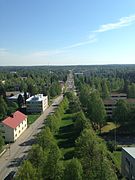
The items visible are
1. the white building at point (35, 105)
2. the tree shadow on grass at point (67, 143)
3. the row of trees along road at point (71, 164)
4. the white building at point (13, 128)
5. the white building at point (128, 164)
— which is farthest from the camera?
the white building at point (35, 105)

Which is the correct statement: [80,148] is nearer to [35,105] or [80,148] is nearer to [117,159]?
[117,159]

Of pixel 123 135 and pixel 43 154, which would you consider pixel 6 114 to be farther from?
pixel 43 154

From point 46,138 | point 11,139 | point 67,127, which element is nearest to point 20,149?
point 11,139

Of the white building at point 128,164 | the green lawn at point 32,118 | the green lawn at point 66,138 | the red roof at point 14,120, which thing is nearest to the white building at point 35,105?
the green lawn at point 32,118

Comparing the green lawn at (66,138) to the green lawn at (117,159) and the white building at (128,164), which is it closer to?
the green lawn at (117,159)

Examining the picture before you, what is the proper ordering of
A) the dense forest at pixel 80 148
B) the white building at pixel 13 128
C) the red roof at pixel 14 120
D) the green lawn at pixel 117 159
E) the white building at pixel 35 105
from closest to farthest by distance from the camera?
the dense forest at pixel 80 148, the green lawn at pixel 117 159, the white building at pixel 13 128, the red roof at pixel 14 120, the white building at pixel 35 105
